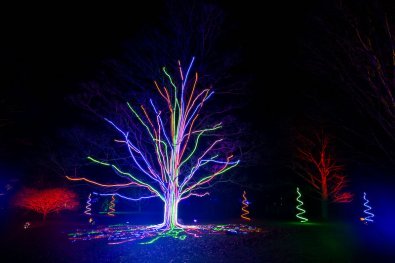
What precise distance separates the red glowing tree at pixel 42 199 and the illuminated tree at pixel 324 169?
15.9 meters

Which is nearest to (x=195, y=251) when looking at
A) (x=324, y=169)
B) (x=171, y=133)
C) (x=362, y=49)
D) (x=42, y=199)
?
(x=171, y=133)

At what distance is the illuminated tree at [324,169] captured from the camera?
22602 mm

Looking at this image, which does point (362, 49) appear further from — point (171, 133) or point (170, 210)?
point (170, 210)

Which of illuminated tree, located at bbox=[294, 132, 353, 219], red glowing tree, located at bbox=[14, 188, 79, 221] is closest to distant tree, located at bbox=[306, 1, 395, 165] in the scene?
illuminated tree, located at bbox=[294, 132, 353, 219]

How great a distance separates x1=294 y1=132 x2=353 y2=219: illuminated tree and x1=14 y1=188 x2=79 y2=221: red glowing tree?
15.9 metres

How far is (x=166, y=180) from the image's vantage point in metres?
12.8

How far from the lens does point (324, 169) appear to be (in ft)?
75.0

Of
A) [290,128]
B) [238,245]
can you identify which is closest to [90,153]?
[238,245]

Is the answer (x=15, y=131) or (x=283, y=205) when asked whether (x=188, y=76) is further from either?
(x=283, y=205)

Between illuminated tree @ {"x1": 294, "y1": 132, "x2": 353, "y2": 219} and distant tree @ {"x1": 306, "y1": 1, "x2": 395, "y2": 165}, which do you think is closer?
distant tree @ {"x1": 306, "y1": 1, "x2": 395, "y2": 165}

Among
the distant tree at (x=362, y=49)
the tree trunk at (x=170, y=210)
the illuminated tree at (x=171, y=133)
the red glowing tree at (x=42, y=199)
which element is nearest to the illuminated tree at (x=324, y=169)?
the illuminated tree at (x=171, y=133)

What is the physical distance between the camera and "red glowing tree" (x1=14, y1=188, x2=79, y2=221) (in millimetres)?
18812

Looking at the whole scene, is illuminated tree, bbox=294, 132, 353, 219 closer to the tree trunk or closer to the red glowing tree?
the tree trunk

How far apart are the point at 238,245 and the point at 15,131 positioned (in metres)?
16.0
